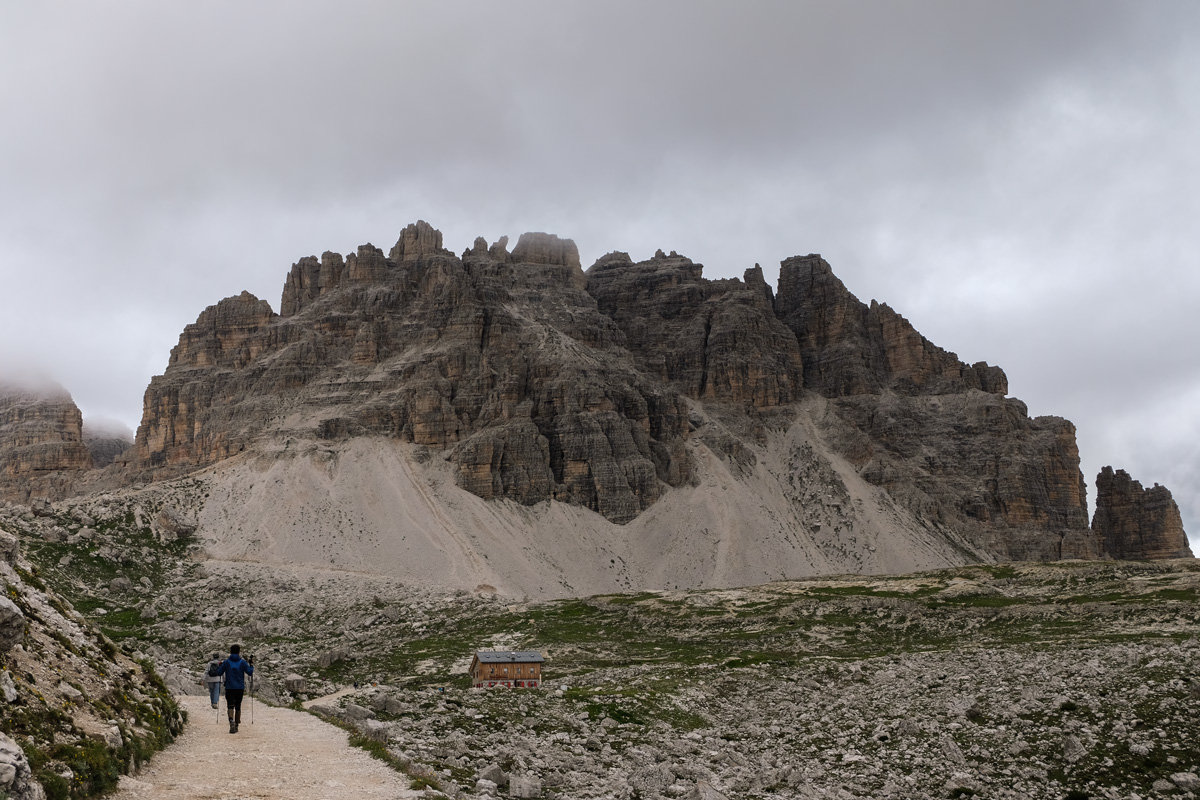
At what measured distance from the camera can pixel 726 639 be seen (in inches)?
3477

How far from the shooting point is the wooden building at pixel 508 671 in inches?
2433

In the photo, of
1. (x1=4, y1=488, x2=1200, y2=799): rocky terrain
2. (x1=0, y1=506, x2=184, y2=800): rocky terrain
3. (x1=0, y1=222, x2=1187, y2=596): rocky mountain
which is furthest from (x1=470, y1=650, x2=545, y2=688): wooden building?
(x1=0, y1=222, x2=1187, y2=596): rocky mountain

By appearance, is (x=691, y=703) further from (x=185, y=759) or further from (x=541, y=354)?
(x=541, y=354)

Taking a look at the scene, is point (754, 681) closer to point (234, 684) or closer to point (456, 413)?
point (234, 684)

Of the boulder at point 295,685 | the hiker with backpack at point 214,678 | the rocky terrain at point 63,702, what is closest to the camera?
the rocky terrain at point 63,702

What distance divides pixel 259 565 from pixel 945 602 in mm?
91717

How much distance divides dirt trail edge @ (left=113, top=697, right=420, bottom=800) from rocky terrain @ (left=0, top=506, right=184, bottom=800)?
0.61 m

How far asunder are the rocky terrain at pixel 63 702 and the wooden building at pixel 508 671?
35336 mm

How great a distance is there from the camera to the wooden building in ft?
203

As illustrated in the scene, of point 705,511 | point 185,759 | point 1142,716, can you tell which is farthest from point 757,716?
point 705,511

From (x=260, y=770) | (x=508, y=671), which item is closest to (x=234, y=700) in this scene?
(x=260, y=770)

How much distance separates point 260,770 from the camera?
21797 millimetres

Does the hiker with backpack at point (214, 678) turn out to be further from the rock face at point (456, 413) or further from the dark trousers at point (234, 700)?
the rock face at point (456, 413)

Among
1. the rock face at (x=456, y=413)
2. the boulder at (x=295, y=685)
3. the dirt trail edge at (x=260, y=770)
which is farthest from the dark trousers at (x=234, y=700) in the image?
the rock face at (x=456, y=413)
